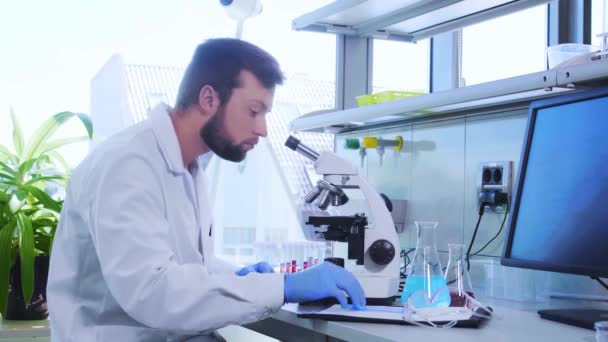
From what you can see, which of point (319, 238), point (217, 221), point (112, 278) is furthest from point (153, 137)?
point (217, 221)

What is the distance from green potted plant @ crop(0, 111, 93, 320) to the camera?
2086 mm

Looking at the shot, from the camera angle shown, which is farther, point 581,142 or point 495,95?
point 495,95

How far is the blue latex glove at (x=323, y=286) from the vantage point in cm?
137

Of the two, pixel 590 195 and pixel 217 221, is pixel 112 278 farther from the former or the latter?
pixel 217 221

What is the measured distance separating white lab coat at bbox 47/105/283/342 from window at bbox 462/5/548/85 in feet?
4.66

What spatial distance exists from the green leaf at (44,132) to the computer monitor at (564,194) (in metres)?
1.56

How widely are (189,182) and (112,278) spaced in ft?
1.32

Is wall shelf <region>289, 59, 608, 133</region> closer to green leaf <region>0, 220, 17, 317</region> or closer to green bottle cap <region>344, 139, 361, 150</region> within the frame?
green bottle cap <region>344, 139, 361, 150</region>

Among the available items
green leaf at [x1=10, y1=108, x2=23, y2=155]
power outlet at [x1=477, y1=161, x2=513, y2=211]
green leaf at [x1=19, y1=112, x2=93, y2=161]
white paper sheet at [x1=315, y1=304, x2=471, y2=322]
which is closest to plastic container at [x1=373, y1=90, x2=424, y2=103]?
power outlet at [x1=477, y1=161, x2=513, y2=211]

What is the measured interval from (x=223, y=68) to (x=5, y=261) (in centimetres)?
100

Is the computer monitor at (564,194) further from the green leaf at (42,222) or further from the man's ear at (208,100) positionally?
the green leaf at (42,222)

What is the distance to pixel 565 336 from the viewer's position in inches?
46.1

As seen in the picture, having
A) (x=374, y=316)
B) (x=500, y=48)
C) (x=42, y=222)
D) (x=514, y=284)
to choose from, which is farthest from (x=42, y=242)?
(x=500, y=48)

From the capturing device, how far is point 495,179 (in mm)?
1838
